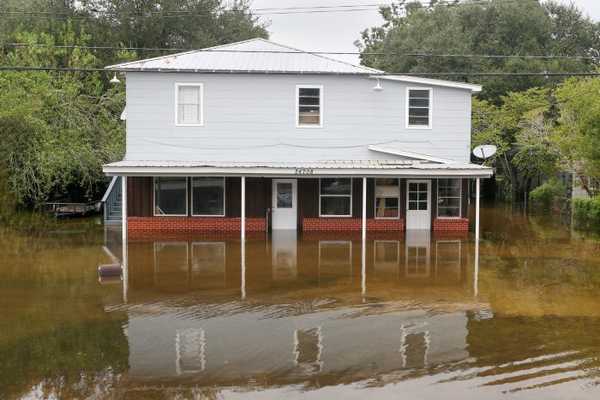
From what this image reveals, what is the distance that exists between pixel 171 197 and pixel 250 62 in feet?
16.8

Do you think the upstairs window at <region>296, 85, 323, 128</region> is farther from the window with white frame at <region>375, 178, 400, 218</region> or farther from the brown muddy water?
the brown muddy water

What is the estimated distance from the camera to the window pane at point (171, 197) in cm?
2120

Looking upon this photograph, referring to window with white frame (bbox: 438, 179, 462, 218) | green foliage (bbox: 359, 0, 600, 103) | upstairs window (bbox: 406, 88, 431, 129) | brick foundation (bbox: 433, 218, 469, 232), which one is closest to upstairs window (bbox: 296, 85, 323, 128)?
upstairs window (bbox: 406, 88, 431, 129)

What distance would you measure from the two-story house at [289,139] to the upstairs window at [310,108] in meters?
0.03

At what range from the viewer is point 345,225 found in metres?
21.5

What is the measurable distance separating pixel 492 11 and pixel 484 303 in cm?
3741

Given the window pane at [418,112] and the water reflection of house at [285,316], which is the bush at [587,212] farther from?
the water reflection of house at [285,316]

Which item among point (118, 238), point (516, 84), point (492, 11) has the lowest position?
point (118, 238)

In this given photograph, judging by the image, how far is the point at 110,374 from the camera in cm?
786

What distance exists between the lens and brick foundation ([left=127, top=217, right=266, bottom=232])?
2097cm

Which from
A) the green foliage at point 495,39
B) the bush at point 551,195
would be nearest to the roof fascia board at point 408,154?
the bush at point 551,195

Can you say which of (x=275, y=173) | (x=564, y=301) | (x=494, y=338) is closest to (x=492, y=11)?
(x=275, y=173)

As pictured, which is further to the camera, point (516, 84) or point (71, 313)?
point (516, 84)

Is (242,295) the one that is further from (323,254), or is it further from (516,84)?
(516,84)
